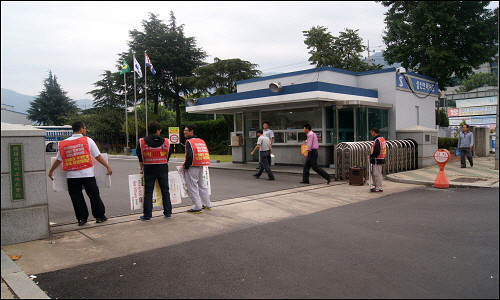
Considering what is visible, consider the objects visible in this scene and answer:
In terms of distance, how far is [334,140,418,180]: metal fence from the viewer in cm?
1220

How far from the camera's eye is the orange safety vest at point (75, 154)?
6.26 m

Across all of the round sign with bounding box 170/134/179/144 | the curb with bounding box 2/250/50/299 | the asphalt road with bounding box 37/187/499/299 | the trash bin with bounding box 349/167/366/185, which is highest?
the round sign with bounding box 170/134/179/144

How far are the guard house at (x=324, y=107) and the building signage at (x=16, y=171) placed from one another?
35.1 ft

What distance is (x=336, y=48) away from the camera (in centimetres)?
3259

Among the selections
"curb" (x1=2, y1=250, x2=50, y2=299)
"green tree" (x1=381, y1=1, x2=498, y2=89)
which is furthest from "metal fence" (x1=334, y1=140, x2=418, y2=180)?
"curb" (x1=2, y1=250, x2=50, y2=299)

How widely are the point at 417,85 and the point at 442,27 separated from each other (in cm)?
1476

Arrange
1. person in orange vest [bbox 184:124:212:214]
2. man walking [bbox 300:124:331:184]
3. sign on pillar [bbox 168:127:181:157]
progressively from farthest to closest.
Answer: sign on pillar [bbox 168:127:181:157], man walking [bbox 300:124:331:184], person in orange vest [bbox 184:124:212:214]

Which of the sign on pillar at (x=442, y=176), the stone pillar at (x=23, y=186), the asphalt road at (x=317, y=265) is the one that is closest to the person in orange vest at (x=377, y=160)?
the sign on pillar at (x=442, y=176)

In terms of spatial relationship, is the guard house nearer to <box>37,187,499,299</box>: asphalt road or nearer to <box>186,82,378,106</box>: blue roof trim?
<box>186,82,378,106</box>: blue roof trim

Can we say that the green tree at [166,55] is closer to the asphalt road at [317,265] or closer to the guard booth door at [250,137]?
the guard booth door at [250,137]

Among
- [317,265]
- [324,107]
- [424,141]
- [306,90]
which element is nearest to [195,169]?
[317,265]

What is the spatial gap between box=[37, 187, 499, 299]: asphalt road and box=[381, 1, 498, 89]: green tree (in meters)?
2.06

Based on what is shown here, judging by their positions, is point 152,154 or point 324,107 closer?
point 152,154

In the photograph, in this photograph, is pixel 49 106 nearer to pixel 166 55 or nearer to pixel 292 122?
pixel 166 55
